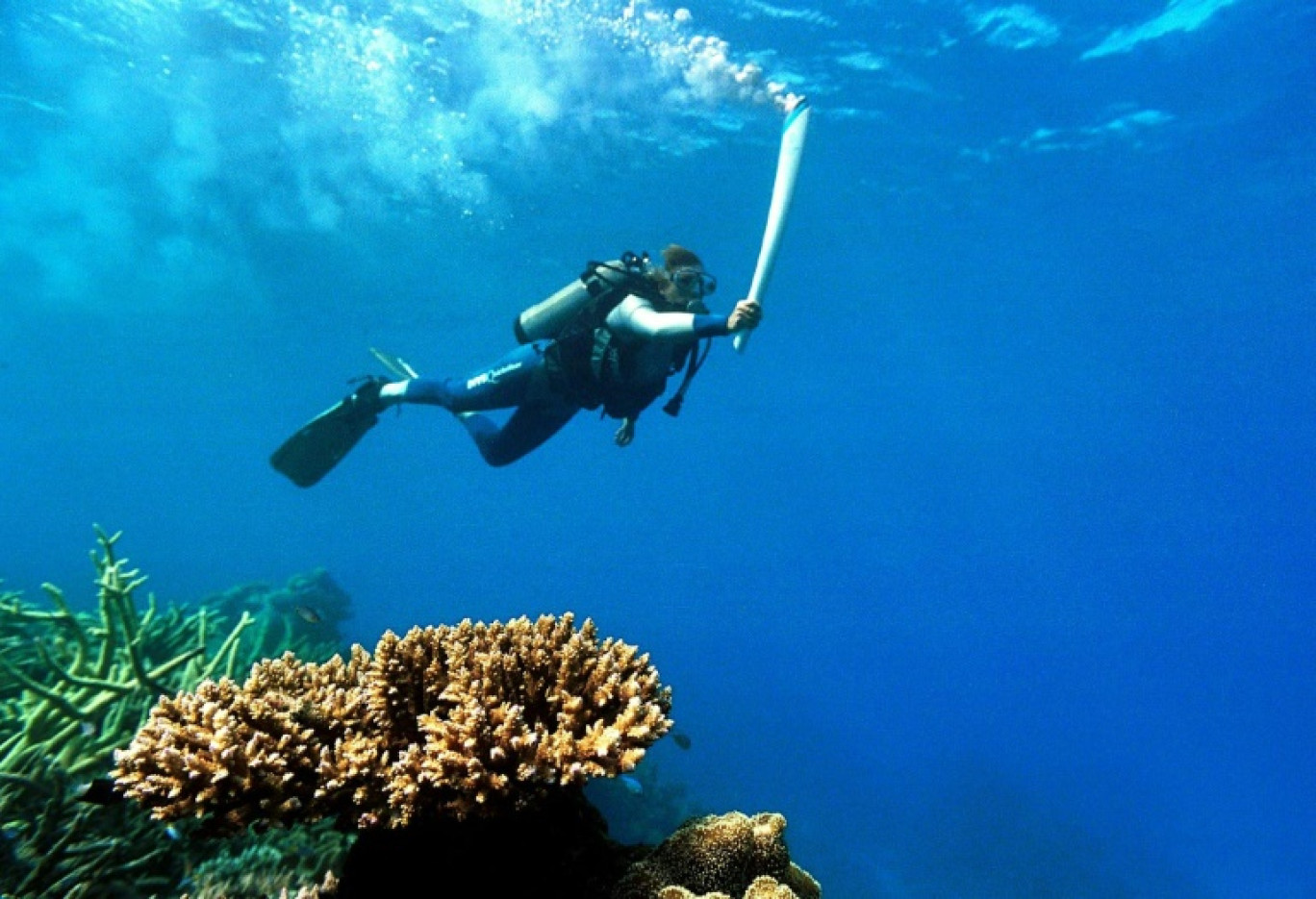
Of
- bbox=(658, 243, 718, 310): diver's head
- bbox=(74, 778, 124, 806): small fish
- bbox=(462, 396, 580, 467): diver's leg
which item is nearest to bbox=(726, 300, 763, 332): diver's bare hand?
bbox=(658, 243, 718, 310): diver's head

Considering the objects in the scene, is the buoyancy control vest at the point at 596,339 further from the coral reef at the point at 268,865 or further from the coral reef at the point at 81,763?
the coral reef at the point at 268,865

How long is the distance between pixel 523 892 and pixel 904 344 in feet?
159

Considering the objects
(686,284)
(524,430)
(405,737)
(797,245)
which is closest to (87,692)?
(405,737)

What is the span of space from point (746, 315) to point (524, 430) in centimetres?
444

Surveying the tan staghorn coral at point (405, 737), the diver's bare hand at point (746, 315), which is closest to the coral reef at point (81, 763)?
the tan staghorn coral at point (405, 737)

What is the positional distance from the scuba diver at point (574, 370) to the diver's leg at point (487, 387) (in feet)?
0.04

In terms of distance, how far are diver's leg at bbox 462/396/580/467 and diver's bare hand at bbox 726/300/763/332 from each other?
3798 mm

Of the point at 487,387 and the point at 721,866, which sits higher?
the point at 487,387

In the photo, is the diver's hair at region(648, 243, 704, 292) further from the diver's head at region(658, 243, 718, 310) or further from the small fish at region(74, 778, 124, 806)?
the small fish at region(74, 778, 124, 806)

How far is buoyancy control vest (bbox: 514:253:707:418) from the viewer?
282 inches

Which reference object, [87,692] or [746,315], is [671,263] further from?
[87,692]

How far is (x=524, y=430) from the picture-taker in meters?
8.65

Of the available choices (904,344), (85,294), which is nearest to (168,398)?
(85,294)

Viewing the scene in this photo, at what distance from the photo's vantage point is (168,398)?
8150cm
